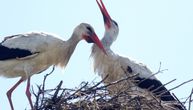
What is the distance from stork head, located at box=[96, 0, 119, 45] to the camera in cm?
1155

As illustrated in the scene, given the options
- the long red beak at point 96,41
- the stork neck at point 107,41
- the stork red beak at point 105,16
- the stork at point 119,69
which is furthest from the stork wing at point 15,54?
the stork red beak at point 105,16

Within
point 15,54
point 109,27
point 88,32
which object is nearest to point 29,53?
point 15,54

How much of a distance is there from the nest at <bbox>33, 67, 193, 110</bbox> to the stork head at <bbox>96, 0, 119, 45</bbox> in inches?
108

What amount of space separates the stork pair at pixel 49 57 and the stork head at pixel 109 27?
2.14ft

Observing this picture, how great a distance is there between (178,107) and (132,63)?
5.00 ft

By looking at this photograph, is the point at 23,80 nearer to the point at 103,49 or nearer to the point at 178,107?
the point at 103,49

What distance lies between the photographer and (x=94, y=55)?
1100cm

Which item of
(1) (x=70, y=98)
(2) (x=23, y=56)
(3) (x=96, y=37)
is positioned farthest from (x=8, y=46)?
(1) (x=70, y=98)

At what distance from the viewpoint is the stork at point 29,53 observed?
33.1 feet

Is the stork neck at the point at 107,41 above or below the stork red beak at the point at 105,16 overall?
below

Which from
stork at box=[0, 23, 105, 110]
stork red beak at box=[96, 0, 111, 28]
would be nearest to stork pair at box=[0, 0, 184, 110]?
stork at box=[0, 23, 105, 110]

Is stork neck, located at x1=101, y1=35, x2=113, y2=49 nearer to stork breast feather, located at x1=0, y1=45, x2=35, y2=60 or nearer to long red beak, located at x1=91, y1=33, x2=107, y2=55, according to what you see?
long red beak, located at x1=91, y1=33, x2=107, y2=55

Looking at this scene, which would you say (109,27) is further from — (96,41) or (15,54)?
(15,54)

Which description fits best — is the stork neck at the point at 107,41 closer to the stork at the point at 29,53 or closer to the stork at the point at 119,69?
the stork at the point at 119,69
